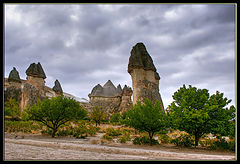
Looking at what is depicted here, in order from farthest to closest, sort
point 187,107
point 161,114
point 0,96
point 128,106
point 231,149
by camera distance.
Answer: point 128,106 → point 161,114 → point 187,107 → point 231,149 → point 0,96

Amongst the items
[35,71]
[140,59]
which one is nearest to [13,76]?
[35,71]

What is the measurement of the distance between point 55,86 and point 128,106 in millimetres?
22435

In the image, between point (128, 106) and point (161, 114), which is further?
point (128, 106)

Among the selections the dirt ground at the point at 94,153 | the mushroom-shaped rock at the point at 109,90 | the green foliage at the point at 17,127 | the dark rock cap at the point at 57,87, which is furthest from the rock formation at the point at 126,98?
the dirt ground at the point at 94,153

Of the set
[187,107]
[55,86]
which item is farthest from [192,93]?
[55,86]

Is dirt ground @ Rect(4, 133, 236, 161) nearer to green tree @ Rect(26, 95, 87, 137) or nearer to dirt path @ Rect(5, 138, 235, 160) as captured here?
dirt path @ Rect(5, 138, 235, 160)

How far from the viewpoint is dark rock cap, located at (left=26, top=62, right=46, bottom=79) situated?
37.7m

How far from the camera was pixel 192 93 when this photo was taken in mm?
12688

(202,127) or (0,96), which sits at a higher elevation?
(0,96)

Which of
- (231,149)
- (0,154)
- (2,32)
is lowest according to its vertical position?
(231,149)

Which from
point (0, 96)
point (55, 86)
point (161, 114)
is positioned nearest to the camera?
point (0, 96)

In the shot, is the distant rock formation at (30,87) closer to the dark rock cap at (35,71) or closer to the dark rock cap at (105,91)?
the dark rock cap at (35,71)

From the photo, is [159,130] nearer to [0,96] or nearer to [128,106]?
[0,96]

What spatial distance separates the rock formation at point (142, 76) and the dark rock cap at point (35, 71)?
21.0 metres
